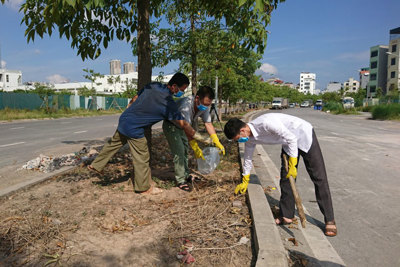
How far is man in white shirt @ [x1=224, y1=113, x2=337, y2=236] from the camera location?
315 cm

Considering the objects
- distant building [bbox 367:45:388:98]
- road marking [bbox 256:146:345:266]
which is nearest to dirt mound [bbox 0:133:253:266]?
road marking [bbox 256:146:345:266]

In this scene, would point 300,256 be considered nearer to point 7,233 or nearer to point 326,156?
point 7,233

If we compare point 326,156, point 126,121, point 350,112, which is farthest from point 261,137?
point 350,112

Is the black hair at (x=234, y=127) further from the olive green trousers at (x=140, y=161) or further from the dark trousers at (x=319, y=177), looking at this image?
the olive green trousers at (x=140, y=161)

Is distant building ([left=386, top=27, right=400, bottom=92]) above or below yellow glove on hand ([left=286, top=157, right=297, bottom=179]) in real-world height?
above

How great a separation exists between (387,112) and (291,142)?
2640 cm

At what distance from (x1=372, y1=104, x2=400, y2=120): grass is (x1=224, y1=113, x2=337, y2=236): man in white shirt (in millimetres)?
25100

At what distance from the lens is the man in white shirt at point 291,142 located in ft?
10.3

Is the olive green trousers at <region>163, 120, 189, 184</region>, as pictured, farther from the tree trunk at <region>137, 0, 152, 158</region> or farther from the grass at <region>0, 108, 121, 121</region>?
the grass at <region>0, 108, 121, 121</region>

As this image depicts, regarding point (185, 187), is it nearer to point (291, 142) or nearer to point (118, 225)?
point (118, 225)

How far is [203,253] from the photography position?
2.57 metres

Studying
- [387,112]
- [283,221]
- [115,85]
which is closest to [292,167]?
[283,221]

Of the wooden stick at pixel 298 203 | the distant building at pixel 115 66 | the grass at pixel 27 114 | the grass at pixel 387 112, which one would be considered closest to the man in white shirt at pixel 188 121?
the wooden stick at pixel 298 203

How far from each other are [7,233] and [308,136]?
124 inches
